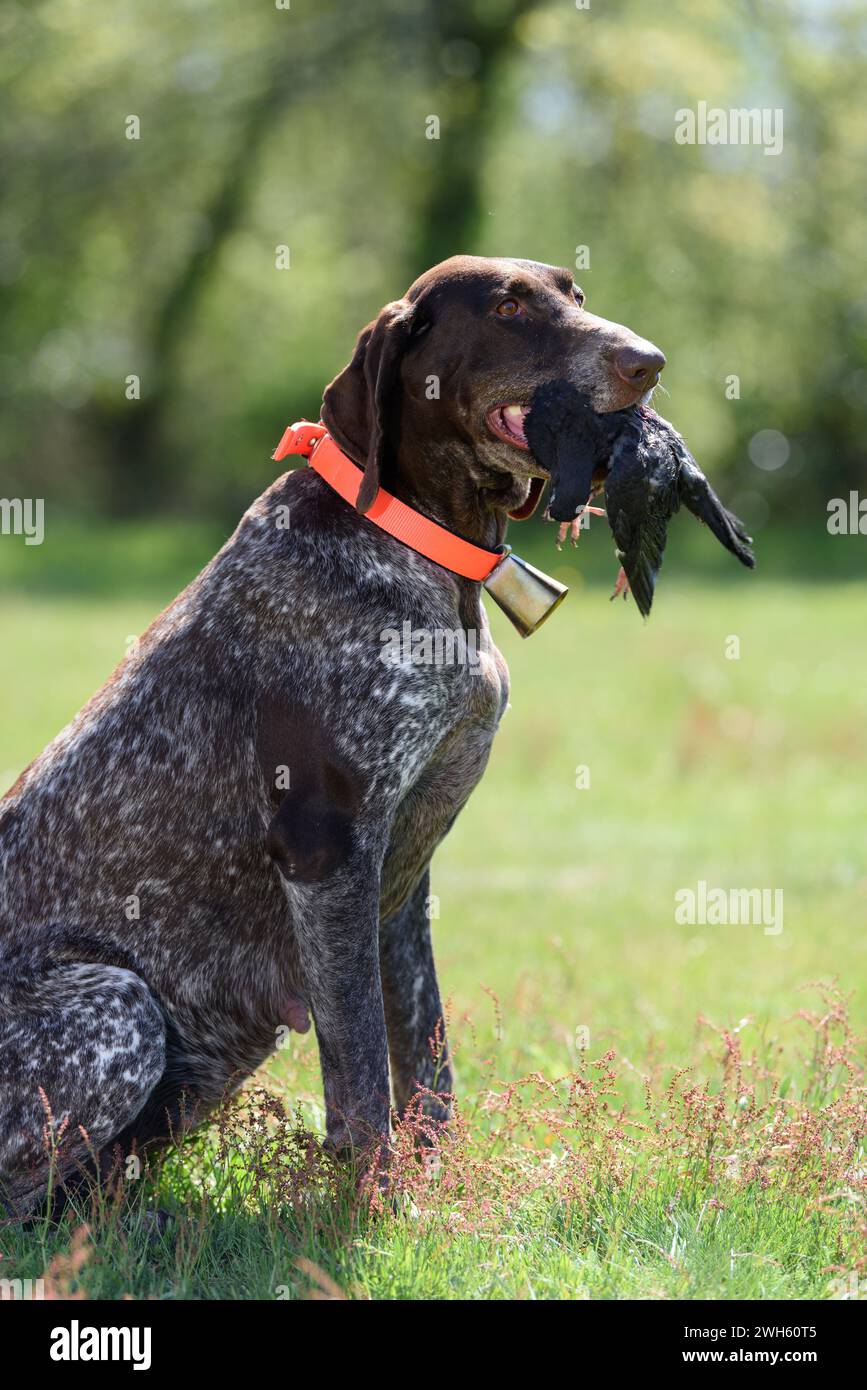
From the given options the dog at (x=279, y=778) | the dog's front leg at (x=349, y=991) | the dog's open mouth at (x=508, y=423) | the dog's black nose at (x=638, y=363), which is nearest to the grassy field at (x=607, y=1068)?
the dog's front leg at (x=349, y=991)

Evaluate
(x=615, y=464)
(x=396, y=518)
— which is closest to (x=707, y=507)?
(x=615, y=464)

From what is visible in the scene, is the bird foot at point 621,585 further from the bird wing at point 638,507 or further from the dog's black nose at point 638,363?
the dog's black nose at point 638,363

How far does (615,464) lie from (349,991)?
1561 millimetres

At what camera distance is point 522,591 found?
4.43 meters

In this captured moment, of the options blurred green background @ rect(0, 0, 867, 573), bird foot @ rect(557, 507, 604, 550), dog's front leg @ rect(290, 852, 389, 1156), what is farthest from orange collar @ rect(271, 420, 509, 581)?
blurred green background @ rect(0, 0, 867, 573)

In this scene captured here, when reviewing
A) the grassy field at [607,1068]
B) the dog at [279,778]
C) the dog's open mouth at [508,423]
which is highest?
the dog's open mouth at [508,423]

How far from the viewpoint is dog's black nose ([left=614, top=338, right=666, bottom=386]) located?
395cm

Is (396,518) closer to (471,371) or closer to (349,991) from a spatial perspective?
(471,371)

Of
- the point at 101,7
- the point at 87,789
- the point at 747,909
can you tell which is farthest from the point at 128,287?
the point at 87,789

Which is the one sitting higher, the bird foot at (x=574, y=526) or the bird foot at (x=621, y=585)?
the bird foot at (x=574, y=526)

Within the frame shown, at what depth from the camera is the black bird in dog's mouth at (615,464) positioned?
13.2 ft

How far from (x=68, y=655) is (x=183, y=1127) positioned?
46.2ft

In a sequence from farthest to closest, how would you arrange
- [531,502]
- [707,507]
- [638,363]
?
[531,502], [707,507], [638,363]
